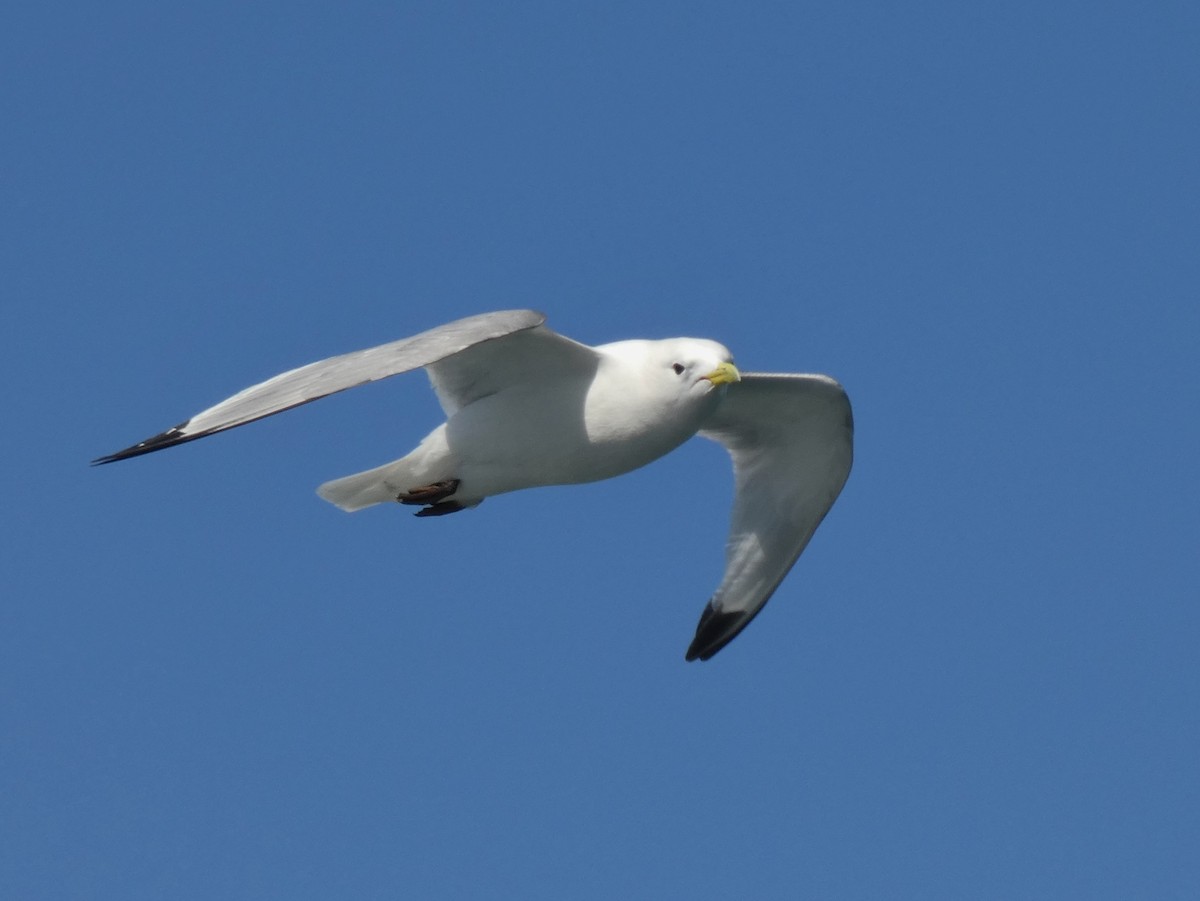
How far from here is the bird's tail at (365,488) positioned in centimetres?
1193

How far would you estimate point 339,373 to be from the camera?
33.1 ft

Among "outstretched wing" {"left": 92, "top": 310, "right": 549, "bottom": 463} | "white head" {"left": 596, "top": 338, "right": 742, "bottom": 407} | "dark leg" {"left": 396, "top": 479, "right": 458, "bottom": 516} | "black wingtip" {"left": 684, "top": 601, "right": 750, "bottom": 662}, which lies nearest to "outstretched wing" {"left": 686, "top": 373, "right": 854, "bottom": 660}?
"black wingtip" {"left": 684, "top": 601, "right": 750, "bottom": 662}

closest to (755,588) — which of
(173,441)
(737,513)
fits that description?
(737,513)

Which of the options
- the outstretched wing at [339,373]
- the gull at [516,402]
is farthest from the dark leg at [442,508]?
the outstretched wing at [339,373]

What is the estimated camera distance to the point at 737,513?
542 inches

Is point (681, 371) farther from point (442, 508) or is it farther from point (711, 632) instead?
point (711, 632)

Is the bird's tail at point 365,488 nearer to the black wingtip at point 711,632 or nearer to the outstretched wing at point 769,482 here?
the outstretched wing at point 769,482

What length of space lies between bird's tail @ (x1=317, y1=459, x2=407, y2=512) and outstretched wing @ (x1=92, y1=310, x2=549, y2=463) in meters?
1.42

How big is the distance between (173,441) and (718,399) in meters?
3.35

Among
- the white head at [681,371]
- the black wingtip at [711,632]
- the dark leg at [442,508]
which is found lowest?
the black wingtip at [711,632]

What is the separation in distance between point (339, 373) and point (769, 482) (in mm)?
4559

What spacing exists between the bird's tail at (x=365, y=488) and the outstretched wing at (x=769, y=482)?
8.63ft

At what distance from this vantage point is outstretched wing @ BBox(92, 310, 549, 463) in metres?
9.79

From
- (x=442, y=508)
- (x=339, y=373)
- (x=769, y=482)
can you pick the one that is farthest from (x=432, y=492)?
(x=769, y=482)
